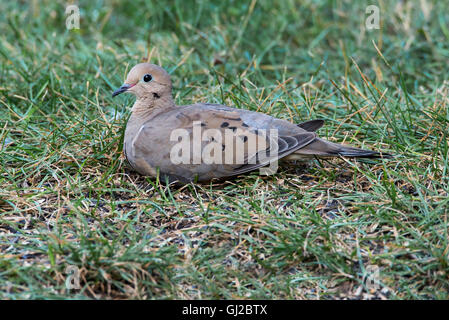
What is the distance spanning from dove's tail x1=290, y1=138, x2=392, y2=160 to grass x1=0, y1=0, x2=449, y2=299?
135mm

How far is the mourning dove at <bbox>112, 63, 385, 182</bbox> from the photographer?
399 centimetres

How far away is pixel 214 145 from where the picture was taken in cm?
400

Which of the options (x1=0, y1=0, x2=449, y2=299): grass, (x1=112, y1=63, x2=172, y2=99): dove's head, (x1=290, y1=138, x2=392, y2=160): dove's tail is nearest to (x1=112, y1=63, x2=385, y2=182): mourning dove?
(x1=290, y1=138, x2=392, y2=160): dove's tail

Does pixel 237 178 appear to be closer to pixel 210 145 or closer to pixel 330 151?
pixel 210 145

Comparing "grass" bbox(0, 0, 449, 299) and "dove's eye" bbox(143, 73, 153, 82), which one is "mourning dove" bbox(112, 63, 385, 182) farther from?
"dove's eye" bbox(143, 73, 153, 82)

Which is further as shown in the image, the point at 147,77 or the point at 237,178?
the point at 147,77

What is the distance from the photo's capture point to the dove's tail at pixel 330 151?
401cm

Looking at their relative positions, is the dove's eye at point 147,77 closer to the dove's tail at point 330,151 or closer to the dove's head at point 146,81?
the dove's head at point 146,81

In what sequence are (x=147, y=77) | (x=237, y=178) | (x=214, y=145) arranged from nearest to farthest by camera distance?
(x=214, y=145) → (x=237, y=178) → (x=147, y=77)

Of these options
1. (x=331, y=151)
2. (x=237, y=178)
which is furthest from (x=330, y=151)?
(x=237, y=178)

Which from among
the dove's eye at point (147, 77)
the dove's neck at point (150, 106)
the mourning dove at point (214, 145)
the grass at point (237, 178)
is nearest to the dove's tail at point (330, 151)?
the mourning dove at point (214, 145)

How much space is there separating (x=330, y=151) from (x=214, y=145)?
778mm

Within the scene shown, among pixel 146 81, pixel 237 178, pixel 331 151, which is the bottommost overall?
pixel 237 178

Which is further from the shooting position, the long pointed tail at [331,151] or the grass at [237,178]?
the long pointed tail at [331,151]
